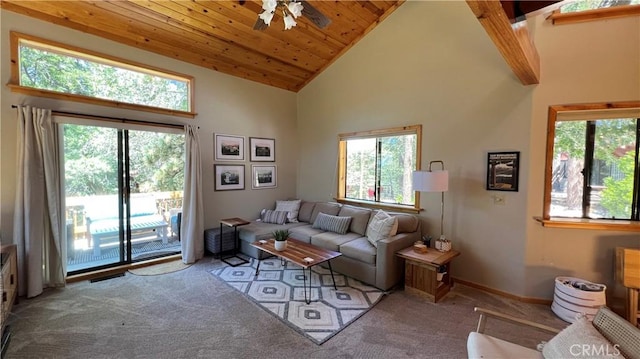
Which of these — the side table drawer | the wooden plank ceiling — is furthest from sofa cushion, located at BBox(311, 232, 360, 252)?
the wooden plank ceiling

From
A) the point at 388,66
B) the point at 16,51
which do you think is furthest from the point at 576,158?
the point at 16,51

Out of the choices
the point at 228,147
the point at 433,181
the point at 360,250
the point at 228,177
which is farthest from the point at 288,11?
the point at 228,177

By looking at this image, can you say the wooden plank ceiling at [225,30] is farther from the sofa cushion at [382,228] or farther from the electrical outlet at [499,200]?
the electrical outlet at [499,200]

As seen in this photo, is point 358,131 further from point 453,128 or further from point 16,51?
point 16,51

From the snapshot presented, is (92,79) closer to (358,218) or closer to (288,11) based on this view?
(288,11)

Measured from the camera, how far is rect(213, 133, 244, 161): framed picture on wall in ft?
15.3

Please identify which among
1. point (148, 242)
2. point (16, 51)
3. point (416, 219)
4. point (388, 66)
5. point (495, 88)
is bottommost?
point (148, 242)

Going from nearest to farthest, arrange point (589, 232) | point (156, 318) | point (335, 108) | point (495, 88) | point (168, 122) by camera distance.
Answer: point (156, 318)
point (589, 232)
point (495, 88)
point (168, 122)
point (335, 108)

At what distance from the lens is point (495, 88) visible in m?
3.23

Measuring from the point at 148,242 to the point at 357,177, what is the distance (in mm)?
3586

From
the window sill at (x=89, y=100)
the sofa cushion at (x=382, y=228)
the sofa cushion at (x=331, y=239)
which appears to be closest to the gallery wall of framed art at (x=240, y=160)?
the window sill at (x=89, y=100)

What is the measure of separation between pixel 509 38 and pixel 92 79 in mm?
4608

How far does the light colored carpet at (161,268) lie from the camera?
3758 millimetres

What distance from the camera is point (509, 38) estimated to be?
1923mm
